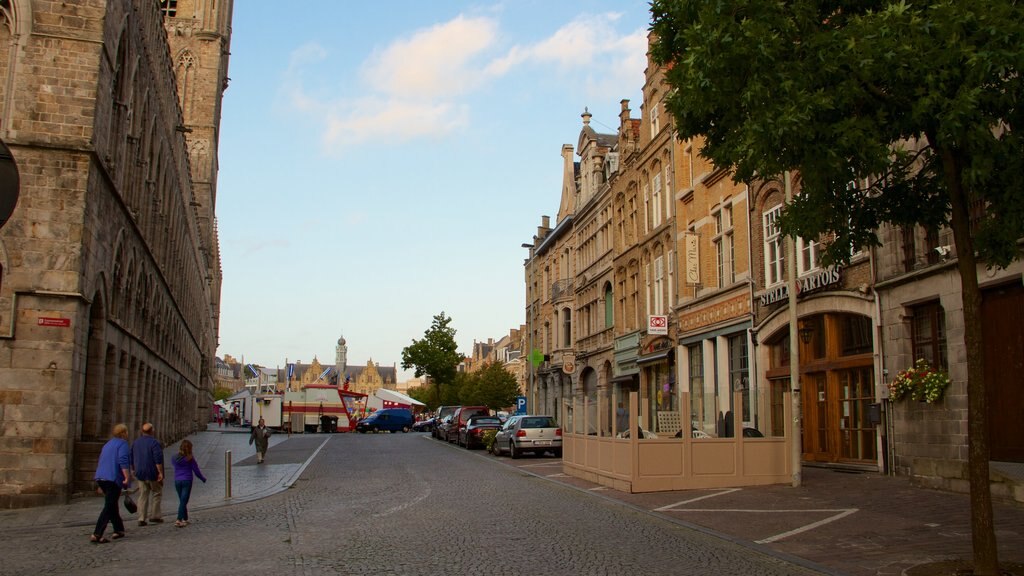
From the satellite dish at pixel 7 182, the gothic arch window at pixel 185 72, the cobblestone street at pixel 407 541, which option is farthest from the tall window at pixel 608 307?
the gothic arch window at pixel 185 72

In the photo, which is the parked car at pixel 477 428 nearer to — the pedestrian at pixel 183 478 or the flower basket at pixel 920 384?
the flower basket at pixel 920 384

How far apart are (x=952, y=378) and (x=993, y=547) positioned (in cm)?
806

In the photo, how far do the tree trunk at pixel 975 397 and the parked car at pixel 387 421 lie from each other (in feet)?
175

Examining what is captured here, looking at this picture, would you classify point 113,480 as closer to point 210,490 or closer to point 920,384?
point 210,490

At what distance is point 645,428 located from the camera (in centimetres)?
1783

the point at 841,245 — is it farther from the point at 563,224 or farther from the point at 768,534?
the point at 563,224

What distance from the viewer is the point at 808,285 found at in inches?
826

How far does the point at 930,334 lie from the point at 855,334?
3.15 m

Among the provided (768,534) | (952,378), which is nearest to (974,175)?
(768,534)

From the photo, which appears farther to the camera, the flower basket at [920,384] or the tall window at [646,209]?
the tall window at [646,209]

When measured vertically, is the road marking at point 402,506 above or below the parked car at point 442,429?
below

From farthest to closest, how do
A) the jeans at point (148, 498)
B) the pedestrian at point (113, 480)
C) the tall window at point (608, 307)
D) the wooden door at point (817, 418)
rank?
the tall window at point (608, 307), the wooden door at point (817, 418), the jeans at point (148, 498), the pedestrian at point (113, 480)

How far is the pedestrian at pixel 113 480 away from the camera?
11422 mm

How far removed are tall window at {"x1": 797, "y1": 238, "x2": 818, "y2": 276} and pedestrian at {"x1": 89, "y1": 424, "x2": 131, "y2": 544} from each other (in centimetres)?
1598
